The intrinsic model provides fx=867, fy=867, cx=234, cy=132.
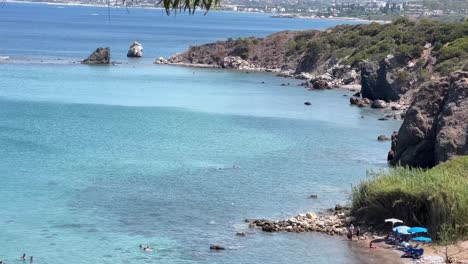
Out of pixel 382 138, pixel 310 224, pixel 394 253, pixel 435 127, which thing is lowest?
pixel 382 138

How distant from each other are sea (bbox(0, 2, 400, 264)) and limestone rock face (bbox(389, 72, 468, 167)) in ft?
8.42

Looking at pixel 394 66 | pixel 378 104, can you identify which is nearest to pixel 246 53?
pixel 394 66

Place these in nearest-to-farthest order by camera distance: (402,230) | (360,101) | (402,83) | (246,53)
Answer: (402,230)
(360,101)
(402,83)
(246,53)

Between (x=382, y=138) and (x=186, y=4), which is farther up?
(x=186, y=4)

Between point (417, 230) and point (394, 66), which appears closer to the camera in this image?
point (417, 230)

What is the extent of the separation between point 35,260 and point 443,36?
84360 mm

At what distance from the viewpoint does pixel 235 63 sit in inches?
5374

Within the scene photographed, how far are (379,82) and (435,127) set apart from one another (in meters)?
38.0

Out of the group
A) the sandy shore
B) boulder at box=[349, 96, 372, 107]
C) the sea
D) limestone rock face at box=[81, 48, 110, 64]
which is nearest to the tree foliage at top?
the sea

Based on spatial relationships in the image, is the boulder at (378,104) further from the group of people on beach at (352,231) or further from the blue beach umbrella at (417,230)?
the blue beach umbrella at (417,230)

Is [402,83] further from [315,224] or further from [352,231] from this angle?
[352,231]

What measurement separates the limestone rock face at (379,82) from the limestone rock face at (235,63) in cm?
4419

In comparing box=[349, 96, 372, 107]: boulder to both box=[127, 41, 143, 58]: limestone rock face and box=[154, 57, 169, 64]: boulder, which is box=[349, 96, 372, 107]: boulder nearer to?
box=[154, 57, 169, 64]: boulder

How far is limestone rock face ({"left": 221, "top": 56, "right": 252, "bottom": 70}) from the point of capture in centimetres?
13588
